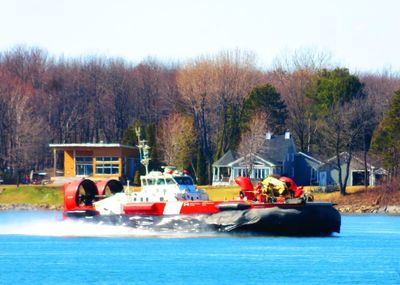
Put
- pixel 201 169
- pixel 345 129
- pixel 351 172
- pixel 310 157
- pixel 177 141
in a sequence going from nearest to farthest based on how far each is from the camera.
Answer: pixel 345 129 < pixel 351 172 < pixel 177 141 < pixel 310 157 < pixel 201 169

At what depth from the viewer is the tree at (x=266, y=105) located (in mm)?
115500

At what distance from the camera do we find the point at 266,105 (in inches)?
4574

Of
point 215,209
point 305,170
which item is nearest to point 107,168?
point 305,170

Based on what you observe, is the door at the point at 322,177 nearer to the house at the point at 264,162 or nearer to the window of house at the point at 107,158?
the house at the point at 264,162

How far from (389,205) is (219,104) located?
31.7m

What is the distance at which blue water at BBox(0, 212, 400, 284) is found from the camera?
4669 centimetres

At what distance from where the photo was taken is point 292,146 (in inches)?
4547

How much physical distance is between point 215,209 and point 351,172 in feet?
166

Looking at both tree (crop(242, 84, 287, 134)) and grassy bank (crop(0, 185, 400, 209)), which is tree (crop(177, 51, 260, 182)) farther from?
grassy bank (crop(0, 185, 400, 209))

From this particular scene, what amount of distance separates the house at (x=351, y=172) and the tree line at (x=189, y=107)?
1.21 m

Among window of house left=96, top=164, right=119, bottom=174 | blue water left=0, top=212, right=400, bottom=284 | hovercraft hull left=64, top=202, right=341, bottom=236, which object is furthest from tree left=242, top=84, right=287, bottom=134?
hovercraft hull left=64, top=202, right=341, bottom=236

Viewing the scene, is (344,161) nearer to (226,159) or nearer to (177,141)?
(226,159)

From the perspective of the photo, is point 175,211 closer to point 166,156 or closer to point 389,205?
point 389,205

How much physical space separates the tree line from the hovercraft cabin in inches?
117
